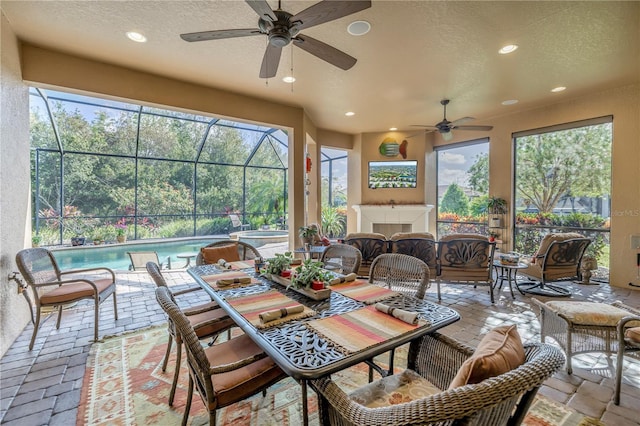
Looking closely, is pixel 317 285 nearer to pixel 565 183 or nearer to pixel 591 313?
pixel 591 313

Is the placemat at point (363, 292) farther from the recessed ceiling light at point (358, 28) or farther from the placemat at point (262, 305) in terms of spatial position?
the recessed ceiling light at point (358, 28)

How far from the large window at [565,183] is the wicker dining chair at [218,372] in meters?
6.37

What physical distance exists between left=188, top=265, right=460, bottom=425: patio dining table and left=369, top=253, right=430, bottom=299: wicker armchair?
398mm

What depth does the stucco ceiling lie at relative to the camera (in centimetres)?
269

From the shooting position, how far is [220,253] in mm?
3273

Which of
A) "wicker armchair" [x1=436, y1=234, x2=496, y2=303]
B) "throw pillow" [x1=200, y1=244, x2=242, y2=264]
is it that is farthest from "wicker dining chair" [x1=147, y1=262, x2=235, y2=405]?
"wicker armchair" [x1=436, y1=234, x2=496, y2=303]

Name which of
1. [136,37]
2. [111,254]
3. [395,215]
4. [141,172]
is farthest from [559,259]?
[141,172]

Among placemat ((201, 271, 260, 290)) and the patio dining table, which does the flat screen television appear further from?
the patio dining table

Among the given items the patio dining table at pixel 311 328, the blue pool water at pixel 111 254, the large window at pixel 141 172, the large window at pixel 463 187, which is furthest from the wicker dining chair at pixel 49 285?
the large window at pixel 463 187

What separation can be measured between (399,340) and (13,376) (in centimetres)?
312

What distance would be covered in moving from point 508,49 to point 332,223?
650 centimetres

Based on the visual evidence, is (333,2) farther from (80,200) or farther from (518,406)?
(80,200)

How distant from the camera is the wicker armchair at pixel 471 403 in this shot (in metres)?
0.79

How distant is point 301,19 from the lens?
6.72ft
